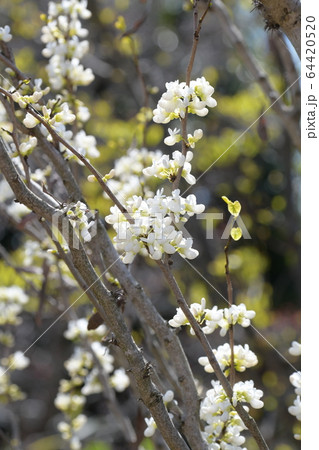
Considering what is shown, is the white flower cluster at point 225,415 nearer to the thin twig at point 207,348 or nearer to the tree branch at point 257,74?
the thin twig at point 207,348

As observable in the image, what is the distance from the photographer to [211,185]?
14.6 feet

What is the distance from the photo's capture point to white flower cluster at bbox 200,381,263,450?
116 centimetres

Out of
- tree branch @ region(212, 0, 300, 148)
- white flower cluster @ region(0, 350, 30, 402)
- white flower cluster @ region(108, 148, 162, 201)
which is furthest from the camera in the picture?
white flower cluster @ region(0, 350, 30, 402)

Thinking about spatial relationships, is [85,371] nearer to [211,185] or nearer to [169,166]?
[169,166]

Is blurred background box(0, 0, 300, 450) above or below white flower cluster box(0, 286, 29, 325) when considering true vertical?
above

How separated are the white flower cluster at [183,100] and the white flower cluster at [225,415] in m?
0.55

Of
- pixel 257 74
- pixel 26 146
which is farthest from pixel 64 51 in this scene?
pixel 257 74

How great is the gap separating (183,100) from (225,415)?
62 cm

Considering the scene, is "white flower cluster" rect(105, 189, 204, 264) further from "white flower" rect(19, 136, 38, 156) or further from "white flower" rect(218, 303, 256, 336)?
"white flower" rect(19, 136, 38, 156)

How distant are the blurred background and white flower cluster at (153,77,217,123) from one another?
168 cm

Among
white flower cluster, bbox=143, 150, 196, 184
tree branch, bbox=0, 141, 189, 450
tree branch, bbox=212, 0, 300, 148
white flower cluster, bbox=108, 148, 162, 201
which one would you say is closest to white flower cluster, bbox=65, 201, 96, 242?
tree branch, bbox=0, 141, 189, 450

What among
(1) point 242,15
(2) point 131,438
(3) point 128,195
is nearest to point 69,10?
(3) point 128,195

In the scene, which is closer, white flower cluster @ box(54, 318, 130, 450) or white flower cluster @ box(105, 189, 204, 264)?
white flower cluster @ box(105, 189, 204, 264)
